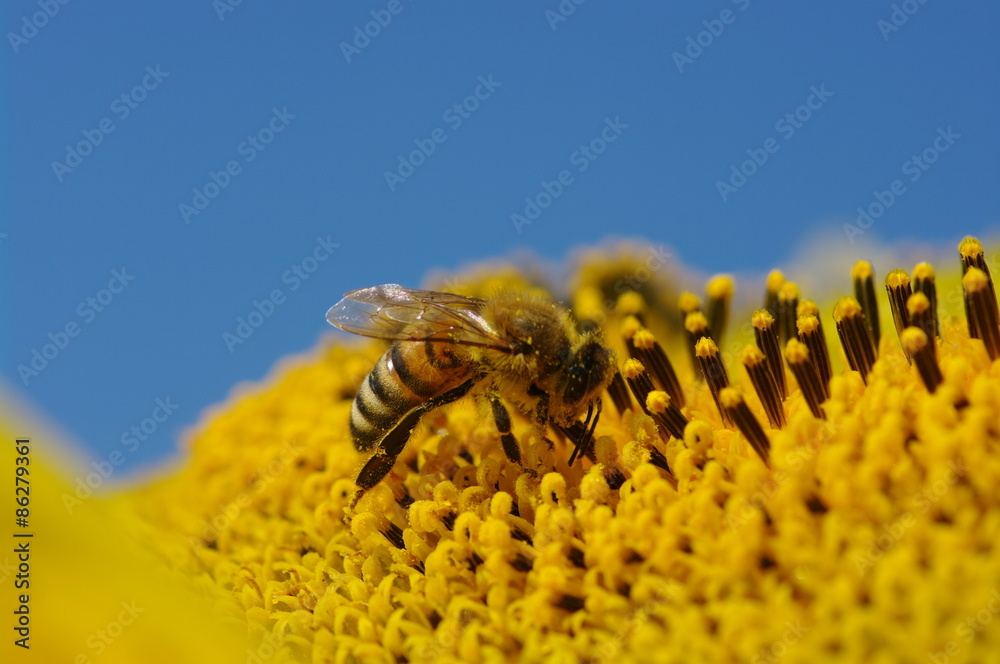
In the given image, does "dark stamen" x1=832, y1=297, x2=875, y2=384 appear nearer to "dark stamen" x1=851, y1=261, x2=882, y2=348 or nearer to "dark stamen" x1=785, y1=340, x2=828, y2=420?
"dark stamen" x1=785, y1=340, x2=828, y2=420

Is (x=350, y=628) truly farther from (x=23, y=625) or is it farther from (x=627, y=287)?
(x=627, y=287)

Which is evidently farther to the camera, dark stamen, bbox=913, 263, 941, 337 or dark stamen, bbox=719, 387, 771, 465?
dark stamen, bbox=913, 263, 941, 337

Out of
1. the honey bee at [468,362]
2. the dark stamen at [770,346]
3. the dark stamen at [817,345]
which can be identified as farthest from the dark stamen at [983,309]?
the honey bee at [468,362]

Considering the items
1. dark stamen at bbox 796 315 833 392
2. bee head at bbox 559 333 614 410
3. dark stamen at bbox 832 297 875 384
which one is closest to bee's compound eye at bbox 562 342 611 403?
bee head at bbox 559 333 614 410

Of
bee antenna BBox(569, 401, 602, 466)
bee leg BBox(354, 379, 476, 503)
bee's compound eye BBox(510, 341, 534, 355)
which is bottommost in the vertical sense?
bee leg BBox(354, 379, 476, 503)

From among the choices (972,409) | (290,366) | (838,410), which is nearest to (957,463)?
(972,409)

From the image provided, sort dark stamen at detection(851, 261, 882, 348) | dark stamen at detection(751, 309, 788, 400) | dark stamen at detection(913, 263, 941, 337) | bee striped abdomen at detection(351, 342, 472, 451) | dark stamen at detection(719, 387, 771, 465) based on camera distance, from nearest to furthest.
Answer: dark stamen at detection(719, 387, 771, 465)
bee striped abdomen at detection(351, 342, 472, 451)
dark stamen at detection(751, 309, 788, 400)
dark stamen at detection(913, 263, 941, 337)
dark stamen at detection(851, 261, 882, 348)

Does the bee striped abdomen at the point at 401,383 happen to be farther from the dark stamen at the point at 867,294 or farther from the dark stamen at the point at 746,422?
the dark stamen at the point at 867,294
